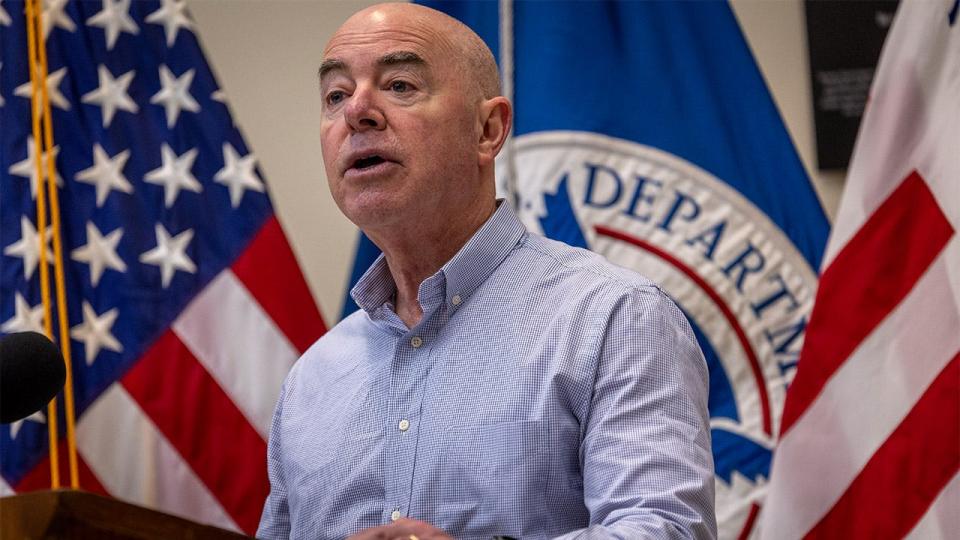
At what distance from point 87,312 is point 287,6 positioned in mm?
996

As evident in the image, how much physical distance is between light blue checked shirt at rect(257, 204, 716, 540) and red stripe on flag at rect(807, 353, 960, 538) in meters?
0.91

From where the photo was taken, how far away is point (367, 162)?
1.62 meters

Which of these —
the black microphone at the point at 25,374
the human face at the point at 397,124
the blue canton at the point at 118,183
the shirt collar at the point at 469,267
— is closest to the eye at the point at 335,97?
the human face at the point at 397,124

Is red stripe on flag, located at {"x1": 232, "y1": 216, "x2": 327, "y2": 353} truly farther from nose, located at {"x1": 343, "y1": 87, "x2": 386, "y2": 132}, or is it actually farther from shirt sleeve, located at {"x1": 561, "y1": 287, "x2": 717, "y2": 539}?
shirt sleeve, located at {"x1": 561, "y1": 287, "x2": 717, "y2": 539}

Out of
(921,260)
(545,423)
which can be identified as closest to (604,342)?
(545,423)

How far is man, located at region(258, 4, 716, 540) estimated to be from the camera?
4.44 feet

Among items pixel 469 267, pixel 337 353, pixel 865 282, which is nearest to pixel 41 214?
pixel 337 353

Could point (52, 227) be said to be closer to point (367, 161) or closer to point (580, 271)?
point (367, 161)

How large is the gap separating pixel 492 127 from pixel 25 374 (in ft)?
2.64

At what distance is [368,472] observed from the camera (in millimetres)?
1504

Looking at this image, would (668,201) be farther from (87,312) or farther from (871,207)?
(87,312)

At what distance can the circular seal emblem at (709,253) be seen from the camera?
2641mm

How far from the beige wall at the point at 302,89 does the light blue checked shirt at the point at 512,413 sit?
1.29 meters

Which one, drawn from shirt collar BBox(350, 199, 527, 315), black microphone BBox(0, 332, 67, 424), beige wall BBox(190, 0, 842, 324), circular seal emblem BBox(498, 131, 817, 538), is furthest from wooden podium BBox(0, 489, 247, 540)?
beige wall BBox(190, 0, 842, 324)
